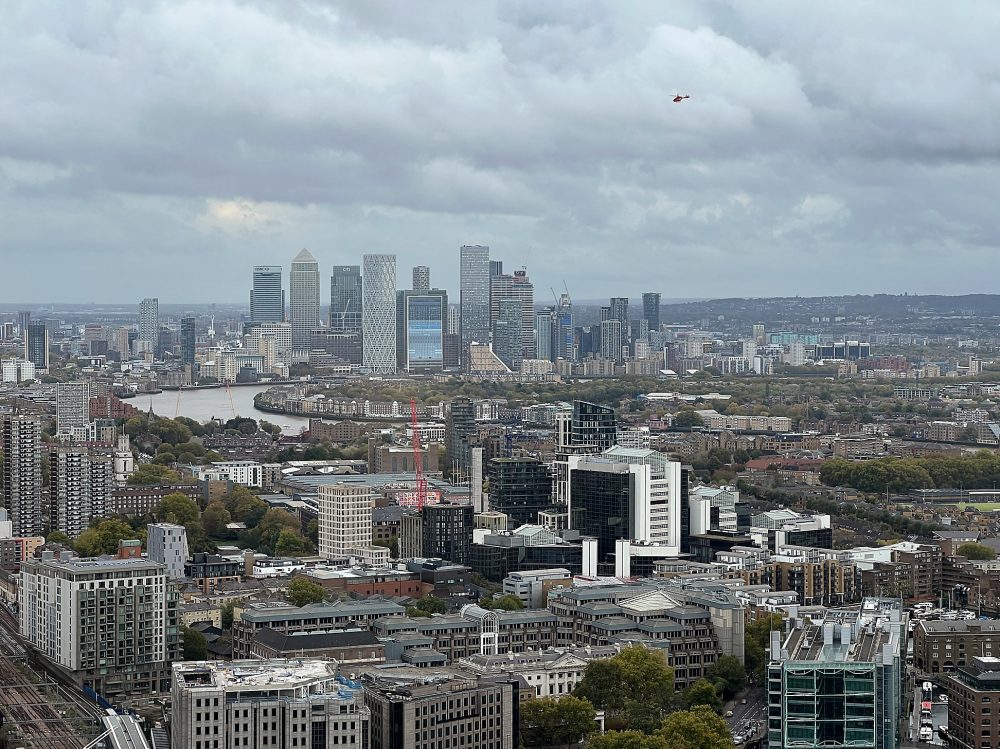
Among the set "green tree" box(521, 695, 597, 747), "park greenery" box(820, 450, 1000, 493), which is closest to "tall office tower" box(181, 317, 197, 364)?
"park greenery" box(820, 450, 1000, 493)

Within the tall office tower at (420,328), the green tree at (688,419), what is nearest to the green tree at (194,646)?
the green tree at (688,419)

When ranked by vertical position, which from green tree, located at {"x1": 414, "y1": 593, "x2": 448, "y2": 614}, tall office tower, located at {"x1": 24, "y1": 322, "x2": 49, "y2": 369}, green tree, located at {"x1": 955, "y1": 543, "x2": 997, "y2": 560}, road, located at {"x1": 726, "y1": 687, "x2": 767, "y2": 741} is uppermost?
tall office tower, located at {"x1": 24, "y1": 322, "x2": 49, "y2": 369}

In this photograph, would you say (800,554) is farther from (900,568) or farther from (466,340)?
(466,340)

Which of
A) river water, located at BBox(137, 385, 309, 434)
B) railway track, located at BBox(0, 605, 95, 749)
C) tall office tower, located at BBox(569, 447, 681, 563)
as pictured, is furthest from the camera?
river water, located at BBox(137, 385, 309, 434)

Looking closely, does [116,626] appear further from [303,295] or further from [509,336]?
[303,295]

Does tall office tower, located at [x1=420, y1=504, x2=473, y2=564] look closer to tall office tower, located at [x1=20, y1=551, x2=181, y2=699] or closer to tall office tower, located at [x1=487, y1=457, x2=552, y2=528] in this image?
tall office tower, located at [x1=487, y1=457, x2=552, y2=528]

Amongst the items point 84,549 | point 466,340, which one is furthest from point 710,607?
point 466,340
